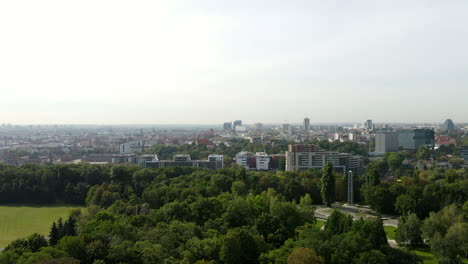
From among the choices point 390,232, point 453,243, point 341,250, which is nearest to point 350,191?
point 390,232

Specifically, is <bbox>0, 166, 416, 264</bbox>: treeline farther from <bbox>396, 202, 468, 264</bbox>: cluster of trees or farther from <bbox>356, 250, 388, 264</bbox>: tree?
<bbox>396, 202, 468, 264</bbox>: cluster of trees

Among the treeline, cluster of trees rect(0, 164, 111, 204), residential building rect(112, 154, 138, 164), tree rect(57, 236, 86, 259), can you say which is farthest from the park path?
residential building rect(112, 154, 138, 164)

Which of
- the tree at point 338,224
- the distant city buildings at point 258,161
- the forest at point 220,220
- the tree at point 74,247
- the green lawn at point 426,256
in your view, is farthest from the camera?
the distant city buildings at point 258,161

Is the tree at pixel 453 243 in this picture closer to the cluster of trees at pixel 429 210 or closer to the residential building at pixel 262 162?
the cluster of trees at pixel 429 210

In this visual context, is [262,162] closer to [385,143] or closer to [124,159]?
[124,159]

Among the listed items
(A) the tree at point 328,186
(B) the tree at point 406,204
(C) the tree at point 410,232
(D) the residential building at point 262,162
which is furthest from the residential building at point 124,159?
(C) the tree at point 410,232

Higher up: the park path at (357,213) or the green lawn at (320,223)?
the green lawn at (320,223)

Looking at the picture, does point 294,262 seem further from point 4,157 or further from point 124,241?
point 4,157
